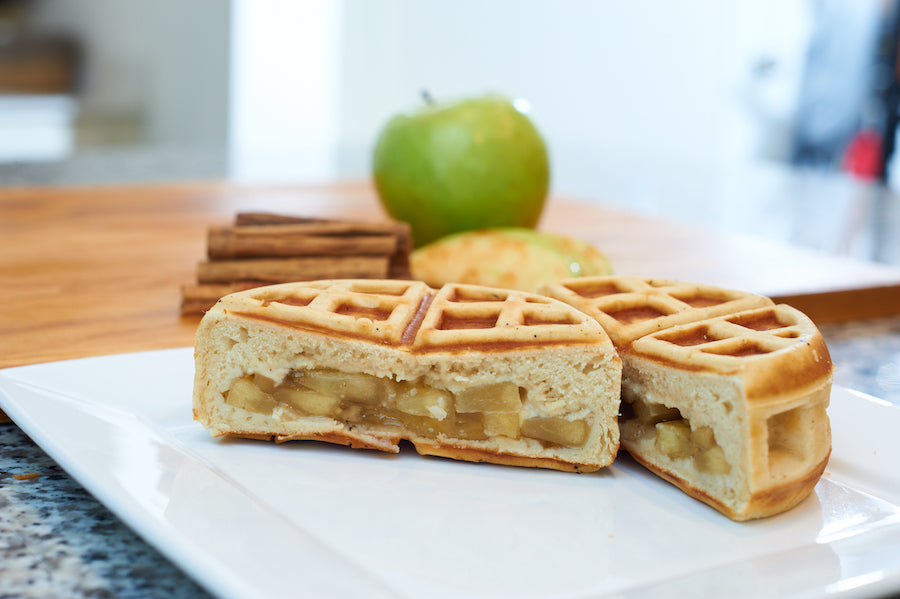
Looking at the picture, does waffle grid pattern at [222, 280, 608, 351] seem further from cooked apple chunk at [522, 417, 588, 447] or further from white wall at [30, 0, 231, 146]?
white wall at [30, 0, 231, 146]

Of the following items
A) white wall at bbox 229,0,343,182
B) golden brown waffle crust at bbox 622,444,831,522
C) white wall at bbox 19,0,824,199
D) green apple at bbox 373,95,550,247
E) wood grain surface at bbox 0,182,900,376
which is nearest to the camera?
golden brown waffle crust at bbox 622,444,831,522

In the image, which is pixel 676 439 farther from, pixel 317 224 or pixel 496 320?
pixel 317 224

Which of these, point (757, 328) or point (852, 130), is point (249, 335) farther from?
point (852, 130)

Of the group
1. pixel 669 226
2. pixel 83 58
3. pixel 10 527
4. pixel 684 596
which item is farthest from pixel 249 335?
pixel 83 58

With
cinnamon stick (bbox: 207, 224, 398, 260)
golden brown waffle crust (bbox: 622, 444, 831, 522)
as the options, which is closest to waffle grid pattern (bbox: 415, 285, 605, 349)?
golden brown waffle crust (bbox: 622, 444, 831, 522)

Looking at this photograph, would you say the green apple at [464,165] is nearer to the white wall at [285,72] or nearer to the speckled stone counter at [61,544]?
the speckled stone counter at [61,544]

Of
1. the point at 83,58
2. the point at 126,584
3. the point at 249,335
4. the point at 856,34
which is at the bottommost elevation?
the point at 126,584
